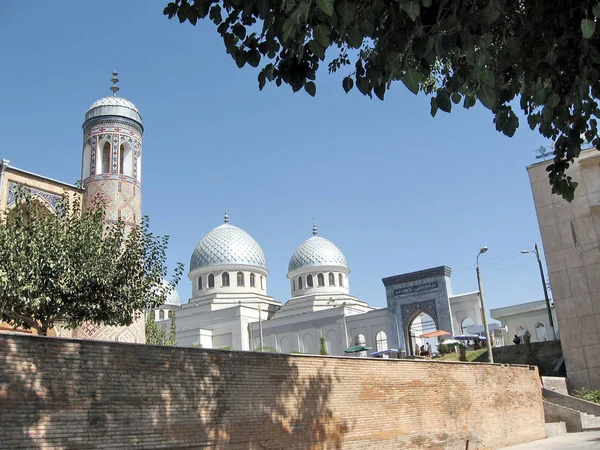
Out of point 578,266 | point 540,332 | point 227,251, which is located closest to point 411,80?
point 578,266

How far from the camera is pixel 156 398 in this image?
8242mm

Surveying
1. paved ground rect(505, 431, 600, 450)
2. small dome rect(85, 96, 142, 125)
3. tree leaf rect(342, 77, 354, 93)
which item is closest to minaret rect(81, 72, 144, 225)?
small dome rect(85, 96, 142, 125)

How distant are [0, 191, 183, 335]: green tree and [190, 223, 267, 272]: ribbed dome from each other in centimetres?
3000

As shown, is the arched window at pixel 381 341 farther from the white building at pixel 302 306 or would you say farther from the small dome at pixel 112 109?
the small dome at pixel 112 109

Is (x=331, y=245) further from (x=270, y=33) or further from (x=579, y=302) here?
(x=270, y=33)

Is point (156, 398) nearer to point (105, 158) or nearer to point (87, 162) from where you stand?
point (87, 162)

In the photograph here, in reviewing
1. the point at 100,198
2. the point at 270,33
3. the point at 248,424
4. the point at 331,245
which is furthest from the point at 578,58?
the point at 331,245

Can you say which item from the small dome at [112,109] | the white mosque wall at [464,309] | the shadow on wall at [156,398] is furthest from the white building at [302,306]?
the shadow on wall at [156,398]

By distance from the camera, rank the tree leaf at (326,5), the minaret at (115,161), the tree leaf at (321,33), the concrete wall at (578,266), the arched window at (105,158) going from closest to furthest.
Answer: the tree leaf at (326,5)
the tree leaf at (321,33)
the minaret at (115,161)
the arched window at (105,158)
the concrete wall at (578,266)

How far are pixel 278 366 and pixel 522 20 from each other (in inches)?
271

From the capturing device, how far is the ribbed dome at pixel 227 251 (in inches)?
1736

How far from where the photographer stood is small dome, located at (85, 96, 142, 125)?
1966cm

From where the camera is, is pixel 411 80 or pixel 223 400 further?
pixel 223 400

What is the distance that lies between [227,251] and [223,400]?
35440 millimetres
